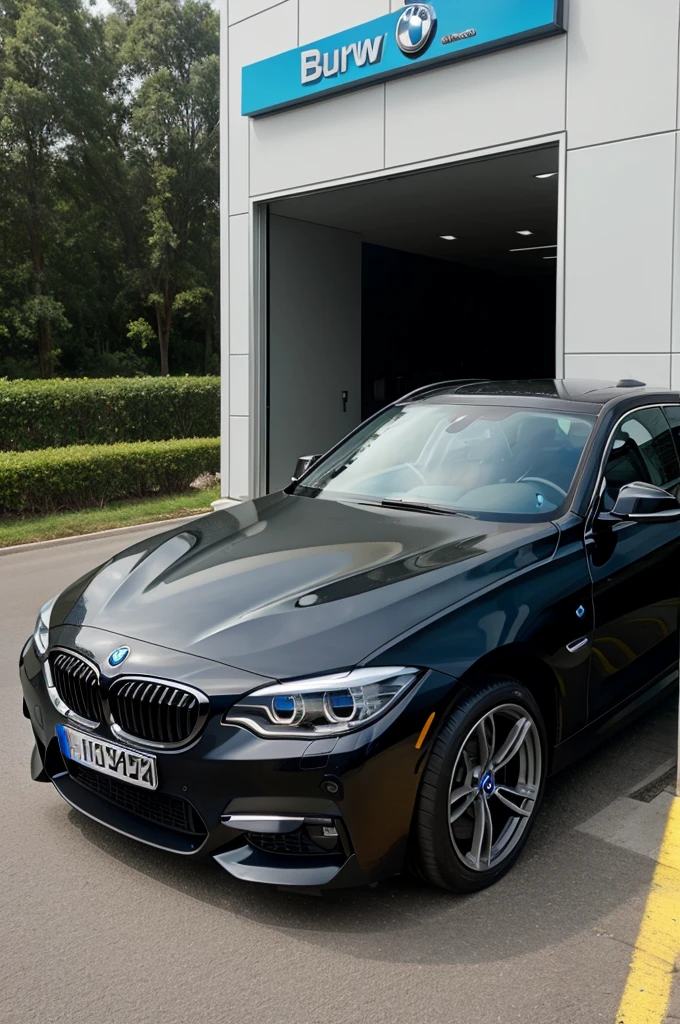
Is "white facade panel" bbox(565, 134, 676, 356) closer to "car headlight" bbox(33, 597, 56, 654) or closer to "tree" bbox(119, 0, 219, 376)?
"car headlight" bbox(33, 597, 56, 654)

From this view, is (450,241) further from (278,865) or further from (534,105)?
(278,865)

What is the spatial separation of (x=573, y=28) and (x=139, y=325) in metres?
33.1

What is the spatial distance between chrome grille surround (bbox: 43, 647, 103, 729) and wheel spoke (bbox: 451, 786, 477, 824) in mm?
1173

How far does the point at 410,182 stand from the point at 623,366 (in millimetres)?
4062

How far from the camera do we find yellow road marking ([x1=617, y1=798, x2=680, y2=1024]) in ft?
8.54

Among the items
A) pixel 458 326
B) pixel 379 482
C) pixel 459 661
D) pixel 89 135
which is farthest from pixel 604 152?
pixel 89 135

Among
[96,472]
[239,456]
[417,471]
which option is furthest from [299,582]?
[96,472]

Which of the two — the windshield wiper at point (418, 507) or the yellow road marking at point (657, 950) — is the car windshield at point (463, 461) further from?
the yellow road marking at point (657, 950)

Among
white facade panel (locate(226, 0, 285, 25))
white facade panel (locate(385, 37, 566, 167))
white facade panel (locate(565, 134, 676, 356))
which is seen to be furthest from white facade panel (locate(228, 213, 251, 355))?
white facade panel (locate(565, 134, 676, 356))

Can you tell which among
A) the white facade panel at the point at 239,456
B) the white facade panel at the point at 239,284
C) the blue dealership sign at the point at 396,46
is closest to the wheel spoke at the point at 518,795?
the blue dealership sign at the point at 396,46

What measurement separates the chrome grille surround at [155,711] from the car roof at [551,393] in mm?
2374

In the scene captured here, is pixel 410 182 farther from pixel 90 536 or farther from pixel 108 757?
pixel 108 757

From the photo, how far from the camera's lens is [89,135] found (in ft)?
117

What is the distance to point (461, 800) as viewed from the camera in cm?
309
